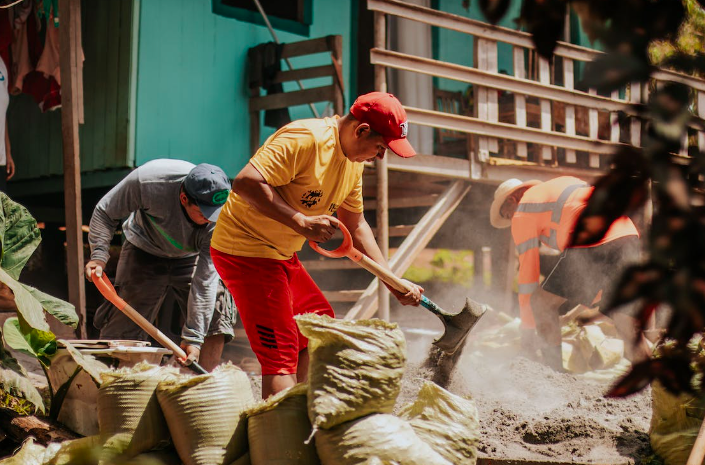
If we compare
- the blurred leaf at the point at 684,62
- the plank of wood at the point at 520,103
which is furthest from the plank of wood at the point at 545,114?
the blurred leaf at the point at 684,62

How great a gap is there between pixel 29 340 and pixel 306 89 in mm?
4185

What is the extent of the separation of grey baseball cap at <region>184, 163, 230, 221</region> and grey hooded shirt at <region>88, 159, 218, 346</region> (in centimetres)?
32

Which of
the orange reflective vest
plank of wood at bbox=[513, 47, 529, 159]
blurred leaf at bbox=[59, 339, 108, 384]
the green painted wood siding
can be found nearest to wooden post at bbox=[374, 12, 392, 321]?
the orange reflective vest

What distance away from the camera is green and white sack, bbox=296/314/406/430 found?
2662mm

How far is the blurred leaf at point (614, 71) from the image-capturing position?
104 centimetres

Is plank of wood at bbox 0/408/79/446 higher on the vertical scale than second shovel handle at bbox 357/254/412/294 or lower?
lower

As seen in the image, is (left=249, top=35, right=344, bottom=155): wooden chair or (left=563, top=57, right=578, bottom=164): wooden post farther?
(left=563, top=57, right=578, bottom=164): wooden post

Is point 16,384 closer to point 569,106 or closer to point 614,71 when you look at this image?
point 614,71

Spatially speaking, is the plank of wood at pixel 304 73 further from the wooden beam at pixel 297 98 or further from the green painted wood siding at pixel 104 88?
the green painted wood siding at pixel 104 88

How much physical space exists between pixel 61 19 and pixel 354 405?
3.95 metres

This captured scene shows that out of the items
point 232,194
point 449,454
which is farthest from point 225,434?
point 232,194

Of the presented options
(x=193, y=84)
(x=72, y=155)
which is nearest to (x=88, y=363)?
(x=72, y=155)

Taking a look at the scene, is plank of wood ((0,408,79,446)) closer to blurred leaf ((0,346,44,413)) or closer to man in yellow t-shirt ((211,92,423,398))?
blurred leaf ((0,346,44,413))

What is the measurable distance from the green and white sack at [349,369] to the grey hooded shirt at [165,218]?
1.93m
